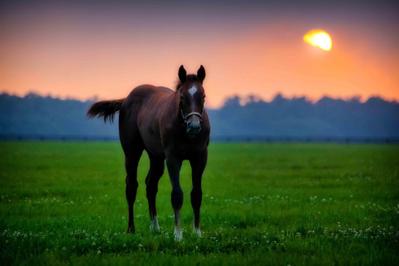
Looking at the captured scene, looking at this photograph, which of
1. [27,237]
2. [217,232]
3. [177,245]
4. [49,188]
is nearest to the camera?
[177,245]

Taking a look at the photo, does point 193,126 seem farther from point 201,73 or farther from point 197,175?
point 197,175

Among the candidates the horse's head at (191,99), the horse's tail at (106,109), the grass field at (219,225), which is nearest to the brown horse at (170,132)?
the horse's head at (191,99)

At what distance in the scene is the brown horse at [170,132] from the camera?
10.3m

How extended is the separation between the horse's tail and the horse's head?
4255 millimetres

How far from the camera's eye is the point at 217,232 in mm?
11820

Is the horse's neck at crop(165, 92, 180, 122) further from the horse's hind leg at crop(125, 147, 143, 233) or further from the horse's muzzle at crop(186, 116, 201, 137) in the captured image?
the horse's hind leg at crop(125, 147, 143, 233)

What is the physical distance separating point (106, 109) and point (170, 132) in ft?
14.1

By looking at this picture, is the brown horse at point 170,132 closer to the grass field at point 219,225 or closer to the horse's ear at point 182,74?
the horse's ear at point 182,74

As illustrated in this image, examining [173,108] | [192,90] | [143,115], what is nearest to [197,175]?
[173,108]

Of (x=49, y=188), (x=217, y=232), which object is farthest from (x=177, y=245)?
(x=49, y=188)

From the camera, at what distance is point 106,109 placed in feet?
48.2

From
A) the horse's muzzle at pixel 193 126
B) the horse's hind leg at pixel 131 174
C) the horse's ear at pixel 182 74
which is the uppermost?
the horse's ear at pixel 182 74

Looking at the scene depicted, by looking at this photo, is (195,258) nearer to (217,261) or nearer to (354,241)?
Result: (217,261)

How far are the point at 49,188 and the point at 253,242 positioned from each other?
13.9 metres
